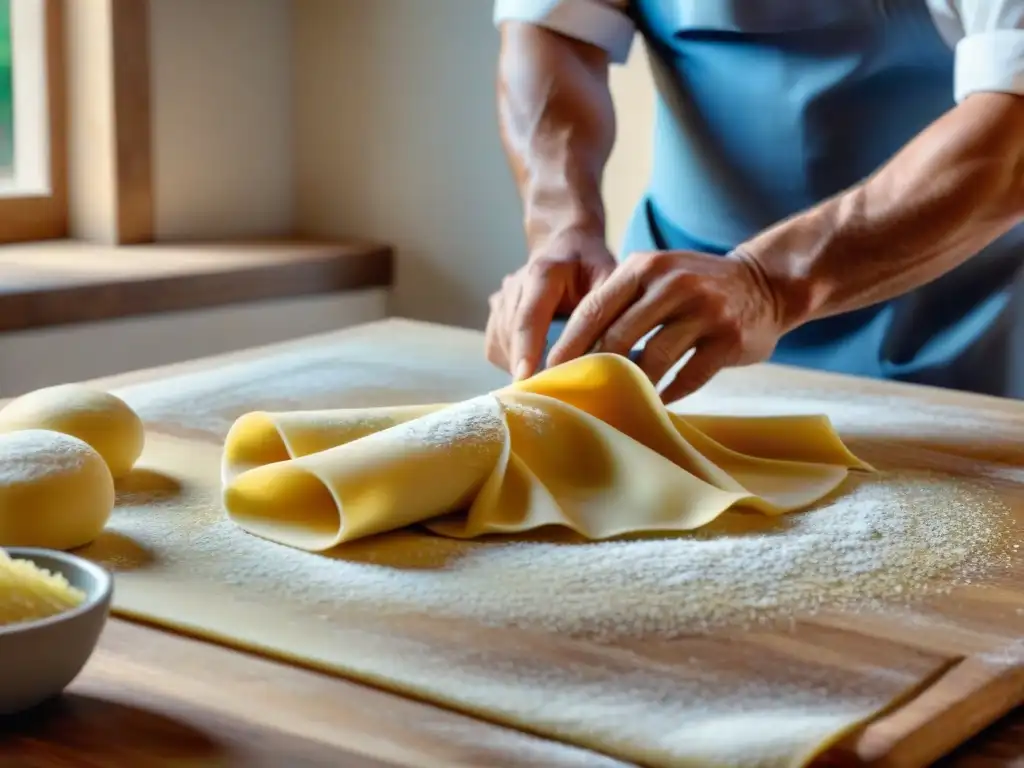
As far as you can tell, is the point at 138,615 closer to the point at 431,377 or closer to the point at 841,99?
the point at 431,377

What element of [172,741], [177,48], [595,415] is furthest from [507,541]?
[177,48]

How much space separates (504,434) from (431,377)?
469 millimetres

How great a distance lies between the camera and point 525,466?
3.20ft

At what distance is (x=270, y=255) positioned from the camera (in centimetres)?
242

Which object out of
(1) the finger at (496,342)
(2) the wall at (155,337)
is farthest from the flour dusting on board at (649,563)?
(2) the wall at (155,337)

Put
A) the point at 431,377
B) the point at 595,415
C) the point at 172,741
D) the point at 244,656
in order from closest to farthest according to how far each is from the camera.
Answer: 1. the point at 172,741
2. the point at 244,656
3. the point at 595,415
4. the point at 431,377

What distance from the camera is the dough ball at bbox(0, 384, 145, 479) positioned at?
39.3 inches

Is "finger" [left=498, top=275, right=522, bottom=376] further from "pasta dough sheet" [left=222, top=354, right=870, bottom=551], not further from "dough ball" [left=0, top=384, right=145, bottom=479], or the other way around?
"dough ball" [left=0, top=384, right=145, bottom=479]

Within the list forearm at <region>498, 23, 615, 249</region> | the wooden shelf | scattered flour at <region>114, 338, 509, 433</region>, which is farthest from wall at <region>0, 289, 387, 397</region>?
forearm at <region>498, 23, 615, 249</region>

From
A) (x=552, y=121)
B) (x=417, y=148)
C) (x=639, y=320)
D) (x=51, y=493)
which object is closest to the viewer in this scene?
(x=51, y=493)

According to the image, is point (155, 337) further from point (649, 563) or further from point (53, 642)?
point (53, 642)

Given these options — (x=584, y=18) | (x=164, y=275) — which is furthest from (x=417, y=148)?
(x=584, y=18)

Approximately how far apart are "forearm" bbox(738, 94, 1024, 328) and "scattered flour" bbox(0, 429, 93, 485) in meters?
0.67

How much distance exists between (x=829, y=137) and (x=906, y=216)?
1.00 ft
